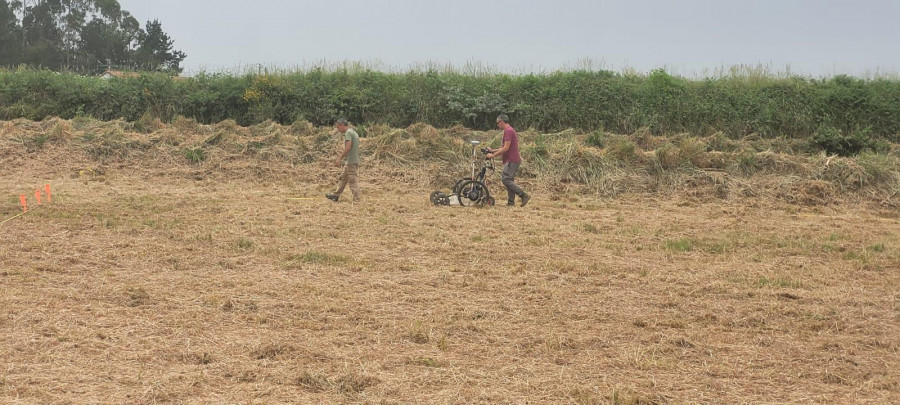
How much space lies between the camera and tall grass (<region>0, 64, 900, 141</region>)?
20.3 meters

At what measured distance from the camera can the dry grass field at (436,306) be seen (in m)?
5.19

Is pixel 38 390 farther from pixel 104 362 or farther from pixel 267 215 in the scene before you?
pixel 267 215

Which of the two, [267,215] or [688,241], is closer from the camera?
[688,241]

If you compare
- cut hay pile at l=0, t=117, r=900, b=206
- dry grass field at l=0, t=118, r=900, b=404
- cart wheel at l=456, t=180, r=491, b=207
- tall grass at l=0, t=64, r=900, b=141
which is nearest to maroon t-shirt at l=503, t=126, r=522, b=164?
cart wheel at l=456, t=180, r=491, b=207

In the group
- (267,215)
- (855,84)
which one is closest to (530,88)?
(855,84)

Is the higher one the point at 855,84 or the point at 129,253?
the point at 855,84

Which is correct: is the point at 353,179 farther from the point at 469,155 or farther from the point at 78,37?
the point at 78,37

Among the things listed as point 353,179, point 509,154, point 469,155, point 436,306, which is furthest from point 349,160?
point 436,306

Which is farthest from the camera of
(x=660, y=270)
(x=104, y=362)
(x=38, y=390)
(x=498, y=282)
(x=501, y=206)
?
(x=501, y=206)

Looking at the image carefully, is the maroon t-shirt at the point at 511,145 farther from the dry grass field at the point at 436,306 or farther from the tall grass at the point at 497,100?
the tall grass at the point at 497,100

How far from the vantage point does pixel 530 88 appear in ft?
70.1

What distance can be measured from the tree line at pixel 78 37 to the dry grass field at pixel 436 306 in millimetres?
40376

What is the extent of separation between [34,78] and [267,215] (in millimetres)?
13724

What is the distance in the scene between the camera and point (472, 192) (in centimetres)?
1334
